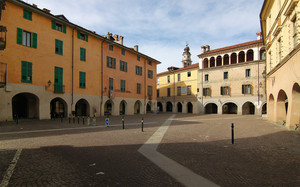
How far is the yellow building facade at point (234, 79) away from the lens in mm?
33781

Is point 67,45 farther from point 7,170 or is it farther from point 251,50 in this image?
point 251,50

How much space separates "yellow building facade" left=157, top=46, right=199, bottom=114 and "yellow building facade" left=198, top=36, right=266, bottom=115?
2.05 m

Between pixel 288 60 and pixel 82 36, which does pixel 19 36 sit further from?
pixel 288 60

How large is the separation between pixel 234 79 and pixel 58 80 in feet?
105

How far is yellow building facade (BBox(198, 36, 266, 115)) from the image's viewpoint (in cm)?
3378

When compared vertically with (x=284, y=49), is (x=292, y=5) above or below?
above

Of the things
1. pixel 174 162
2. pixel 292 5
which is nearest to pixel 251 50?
pixel 292 5

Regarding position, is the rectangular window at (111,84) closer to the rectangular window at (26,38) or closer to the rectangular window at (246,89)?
the rectangular window at (26,38)

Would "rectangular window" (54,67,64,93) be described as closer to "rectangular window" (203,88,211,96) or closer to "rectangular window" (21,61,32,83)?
"rectangular window" (21,61,32,83)

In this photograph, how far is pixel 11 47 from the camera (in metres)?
18.3

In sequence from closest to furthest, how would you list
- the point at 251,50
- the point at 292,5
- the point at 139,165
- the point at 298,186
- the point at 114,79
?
the point at 298,186, the point at 139,165, the point at 292,5, the point at 114,79, the point at 251,50

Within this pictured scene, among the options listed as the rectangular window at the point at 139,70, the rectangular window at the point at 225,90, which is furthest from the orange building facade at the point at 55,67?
the rectangular window at the point at 225,90

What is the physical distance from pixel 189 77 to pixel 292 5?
32.6m

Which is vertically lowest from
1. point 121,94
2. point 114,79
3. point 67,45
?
point 121,94
